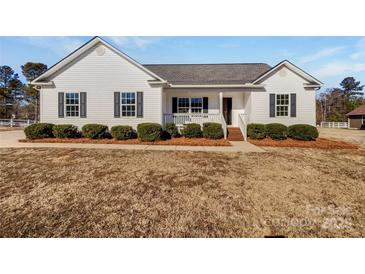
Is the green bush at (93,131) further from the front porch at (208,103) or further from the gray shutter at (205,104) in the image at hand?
the gray shutter at (205,104)

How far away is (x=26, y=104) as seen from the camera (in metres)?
49.4

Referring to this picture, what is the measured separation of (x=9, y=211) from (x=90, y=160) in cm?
343

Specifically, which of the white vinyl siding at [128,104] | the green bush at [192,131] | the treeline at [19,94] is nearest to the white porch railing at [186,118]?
the green bush at [192,131]

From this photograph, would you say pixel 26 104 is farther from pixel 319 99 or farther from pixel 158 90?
pixel 319 99

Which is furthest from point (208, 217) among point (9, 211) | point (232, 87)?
point (232, 87)

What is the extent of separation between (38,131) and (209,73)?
13.0 meters

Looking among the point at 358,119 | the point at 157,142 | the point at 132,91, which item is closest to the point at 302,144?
the point at 157,142

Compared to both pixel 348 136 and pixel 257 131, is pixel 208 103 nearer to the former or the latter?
pixel 257 131

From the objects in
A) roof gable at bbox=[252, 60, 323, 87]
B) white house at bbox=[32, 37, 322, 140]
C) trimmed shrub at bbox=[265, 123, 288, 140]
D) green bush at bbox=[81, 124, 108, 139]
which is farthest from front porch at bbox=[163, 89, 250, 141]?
green bush at bbox=[81, 124, 108, 139]

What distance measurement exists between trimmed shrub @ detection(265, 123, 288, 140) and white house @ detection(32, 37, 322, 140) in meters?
1.51

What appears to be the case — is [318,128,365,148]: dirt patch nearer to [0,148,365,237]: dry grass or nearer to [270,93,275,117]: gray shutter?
[270,93,275,117]: gray shutter

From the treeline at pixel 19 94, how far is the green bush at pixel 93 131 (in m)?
28.0

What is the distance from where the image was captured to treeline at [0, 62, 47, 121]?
3772 cm

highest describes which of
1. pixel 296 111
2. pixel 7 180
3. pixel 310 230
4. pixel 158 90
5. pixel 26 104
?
pixel 26 104
